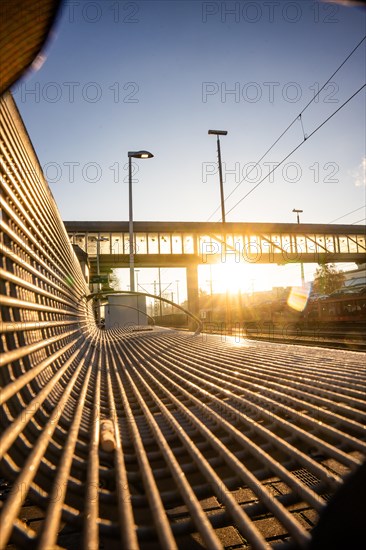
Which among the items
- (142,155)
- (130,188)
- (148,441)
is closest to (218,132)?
(130,188)

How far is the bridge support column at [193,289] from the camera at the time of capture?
2916 centimetres

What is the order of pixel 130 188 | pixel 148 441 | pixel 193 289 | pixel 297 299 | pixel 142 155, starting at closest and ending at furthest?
pixel 148 441, pixel 142 155, pixel 130 188, pixel 193 289, pixel 297 299

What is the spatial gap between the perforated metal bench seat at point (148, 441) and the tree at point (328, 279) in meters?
43.4

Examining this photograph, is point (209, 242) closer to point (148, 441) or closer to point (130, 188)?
point (130, 188)

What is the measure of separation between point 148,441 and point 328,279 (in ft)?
150

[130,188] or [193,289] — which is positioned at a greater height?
[130,188]

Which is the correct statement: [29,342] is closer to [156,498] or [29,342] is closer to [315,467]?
[156,498]

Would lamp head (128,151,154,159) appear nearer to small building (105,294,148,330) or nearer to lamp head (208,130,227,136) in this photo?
lamp head (208,130,227,136)

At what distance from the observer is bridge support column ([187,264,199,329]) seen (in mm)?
29156

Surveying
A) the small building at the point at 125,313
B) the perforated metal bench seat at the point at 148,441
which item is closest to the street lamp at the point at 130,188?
the small building at the point at 125,313

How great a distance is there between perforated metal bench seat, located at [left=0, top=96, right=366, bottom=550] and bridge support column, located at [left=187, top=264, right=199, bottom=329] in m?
25.8

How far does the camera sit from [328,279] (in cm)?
4400

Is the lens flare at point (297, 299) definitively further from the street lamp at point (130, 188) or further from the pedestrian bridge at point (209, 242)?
the street lamp at point (130, 188)

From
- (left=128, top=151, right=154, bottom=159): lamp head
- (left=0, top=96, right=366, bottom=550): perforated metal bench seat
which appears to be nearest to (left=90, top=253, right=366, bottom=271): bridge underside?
(left=128, top=151, right=154, bottom=159): lamp head
